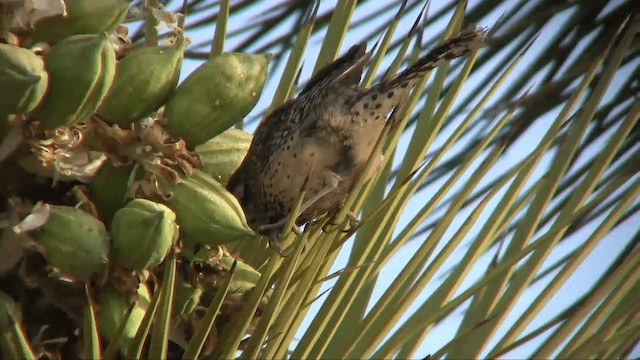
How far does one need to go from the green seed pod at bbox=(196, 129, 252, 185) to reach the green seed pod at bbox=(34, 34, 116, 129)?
0.70 ft

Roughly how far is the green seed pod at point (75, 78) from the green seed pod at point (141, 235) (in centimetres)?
8

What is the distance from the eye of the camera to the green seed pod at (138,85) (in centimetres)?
85

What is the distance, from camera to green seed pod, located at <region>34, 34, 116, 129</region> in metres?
0.77

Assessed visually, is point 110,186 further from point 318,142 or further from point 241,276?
point 318,142

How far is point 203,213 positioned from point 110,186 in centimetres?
8

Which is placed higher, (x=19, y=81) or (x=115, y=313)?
(x=19, y=81)

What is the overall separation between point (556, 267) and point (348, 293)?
416 mm

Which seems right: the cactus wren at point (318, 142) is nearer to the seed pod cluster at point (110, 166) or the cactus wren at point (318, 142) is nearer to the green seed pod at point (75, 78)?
the seed pod cluster at point (110, 166)

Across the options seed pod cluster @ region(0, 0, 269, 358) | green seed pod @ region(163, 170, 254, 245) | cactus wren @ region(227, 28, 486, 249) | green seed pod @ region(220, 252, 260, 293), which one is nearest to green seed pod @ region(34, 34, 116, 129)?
seed pod cluster @ region(0, 0, 269, 358)

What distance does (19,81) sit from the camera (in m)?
0.74

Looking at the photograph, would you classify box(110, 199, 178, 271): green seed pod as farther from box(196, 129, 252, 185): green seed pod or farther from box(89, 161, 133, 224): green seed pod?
box(196, 129, 252, 185): green seed pod

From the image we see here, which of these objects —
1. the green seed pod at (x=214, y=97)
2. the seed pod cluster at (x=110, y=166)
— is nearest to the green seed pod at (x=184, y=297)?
the seed pod cluster at (x=110, y=166)

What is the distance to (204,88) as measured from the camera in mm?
900

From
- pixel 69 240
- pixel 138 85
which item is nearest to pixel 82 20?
pixel 138 85
